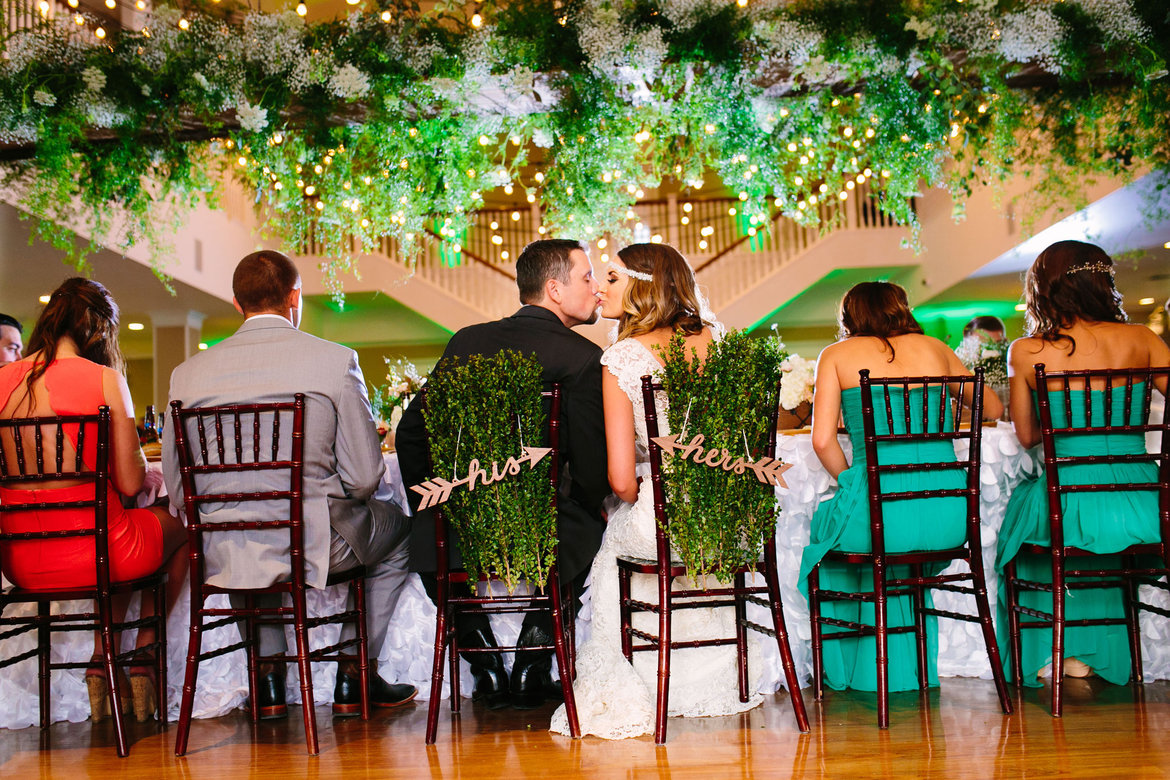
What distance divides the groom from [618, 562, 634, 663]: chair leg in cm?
14

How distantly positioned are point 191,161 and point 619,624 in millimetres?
2995

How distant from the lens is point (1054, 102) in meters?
3.95

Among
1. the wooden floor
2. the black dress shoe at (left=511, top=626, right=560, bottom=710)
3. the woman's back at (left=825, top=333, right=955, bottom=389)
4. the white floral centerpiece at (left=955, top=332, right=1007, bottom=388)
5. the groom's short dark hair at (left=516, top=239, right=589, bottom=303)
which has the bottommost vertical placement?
the wooden floor

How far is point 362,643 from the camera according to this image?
2748 mm

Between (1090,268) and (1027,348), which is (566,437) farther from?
(1090,268)

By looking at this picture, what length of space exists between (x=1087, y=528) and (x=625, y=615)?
57.1 inches

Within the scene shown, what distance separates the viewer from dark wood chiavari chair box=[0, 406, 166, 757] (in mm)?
2555

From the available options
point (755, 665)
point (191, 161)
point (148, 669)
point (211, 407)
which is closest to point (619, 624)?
point (755, 665)

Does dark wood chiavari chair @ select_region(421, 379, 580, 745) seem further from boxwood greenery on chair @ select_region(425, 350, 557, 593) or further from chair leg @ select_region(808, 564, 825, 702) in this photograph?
chair leg @ select_region(808, 564, 825, 702)

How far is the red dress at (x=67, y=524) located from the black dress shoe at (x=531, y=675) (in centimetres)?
122

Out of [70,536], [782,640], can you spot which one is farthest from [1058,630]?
[70,536]

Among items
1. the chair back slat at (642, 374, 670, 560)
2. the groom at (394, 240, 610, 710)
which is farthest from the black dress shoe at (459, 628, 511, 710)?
the chair back slat at (642, 374, 670, 560)

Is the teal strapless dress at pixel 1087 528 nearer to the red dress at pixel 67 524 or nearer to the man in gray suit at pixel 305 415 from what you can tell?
the man in gray suit at pixel 305 415

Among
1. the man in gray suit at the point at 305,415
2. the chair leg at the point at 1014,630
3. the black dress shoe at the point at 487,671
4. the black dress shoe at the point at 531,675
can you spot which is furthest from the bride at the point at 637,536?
the chair leg at the point at 1014,630
